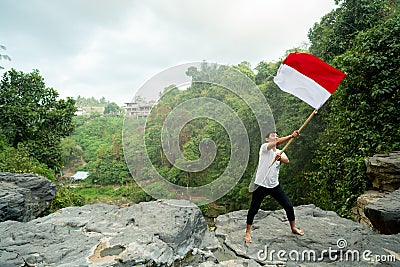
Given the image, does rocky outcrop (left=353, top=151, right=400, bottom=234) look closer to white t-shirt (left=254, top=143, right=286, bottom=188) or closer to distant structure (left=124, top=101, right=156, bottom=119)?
white t-shirt (left=254, top=143, right=286, bottom=188)

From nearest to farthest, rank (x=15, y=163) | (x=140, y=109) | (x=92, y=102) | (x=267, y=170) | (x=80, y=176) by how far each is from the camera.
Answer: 1. (x=267, y=170)
2. (x=140, y=109)
3. (x=15, y=163)
4. (x=80, y=176)
5. (x=92, y=102)

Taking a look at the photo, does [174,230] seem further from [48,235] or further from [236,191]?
[236,191]

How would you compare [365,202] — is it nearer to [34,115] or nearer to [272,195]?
[272,195]

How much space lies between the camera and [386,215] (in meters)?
3.20

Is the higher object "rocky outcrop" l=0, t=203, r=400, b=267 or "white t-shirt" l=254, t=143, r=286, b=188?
"white t-shirt" l=254, t=143, r=286, b=188

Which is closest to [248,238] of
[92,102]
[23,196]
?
[23,196]

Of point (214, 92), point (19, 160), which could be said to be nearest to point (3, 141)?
point (19, 160)

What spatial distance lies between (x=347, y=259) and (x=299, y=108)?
28.5 feet

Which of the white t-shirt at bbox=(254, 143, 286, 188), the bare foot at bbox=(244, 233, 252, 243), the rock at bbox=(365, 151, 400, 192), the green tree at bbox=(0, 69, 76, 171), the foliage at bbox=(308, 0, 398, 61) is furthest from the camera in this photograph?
the green tree at bbox=(0, 69, 76, 171)

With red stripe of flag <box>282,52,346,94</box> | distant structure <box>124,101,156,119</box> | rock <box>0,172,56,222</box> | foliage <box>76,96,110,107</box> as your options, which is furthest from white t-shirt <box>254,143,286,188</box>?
A: foliage <box>76,96,110,107</box>

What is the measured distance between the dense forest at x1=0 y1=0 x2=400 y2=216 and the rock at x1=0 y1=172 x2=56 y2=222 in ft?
5.30

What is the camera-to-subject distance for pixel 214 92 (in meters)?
5.99

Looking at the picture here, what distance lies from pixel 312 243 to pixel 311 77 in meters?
1.94

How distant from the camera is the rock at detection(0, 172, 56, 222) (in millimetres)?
5020
